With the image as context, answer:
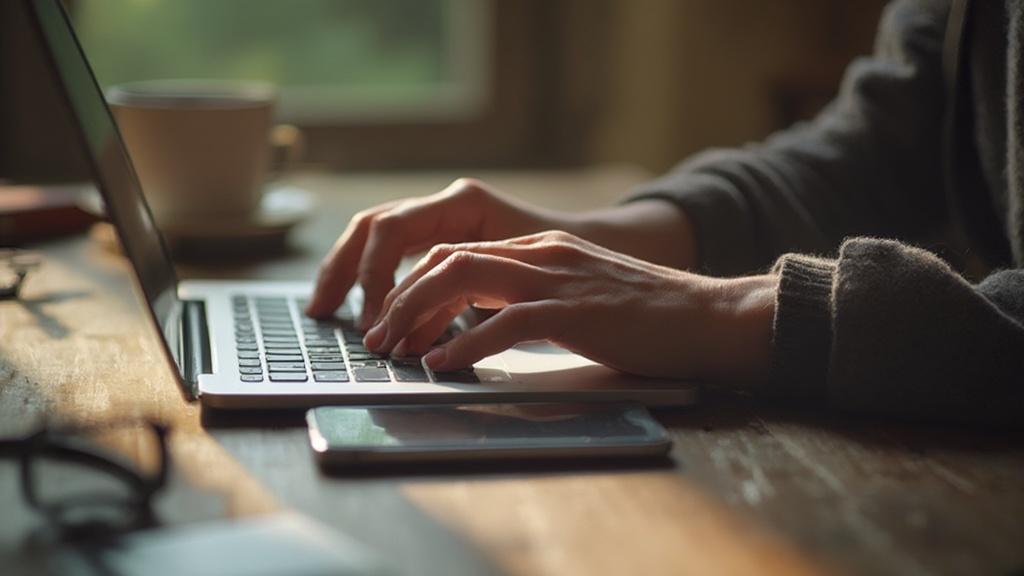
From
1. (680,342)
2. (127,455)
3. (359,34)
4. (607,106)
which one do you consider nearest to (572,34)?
(607,106)

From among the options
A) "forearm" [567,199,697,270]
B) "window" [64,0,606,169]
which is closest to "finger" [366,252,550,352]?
"forearm" [567,199,697,270]

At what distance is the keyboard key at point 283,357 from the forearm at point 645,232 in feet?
0.96

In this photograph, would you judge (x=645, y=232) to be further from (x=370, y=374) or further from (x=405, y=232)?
(x=370, y=374)

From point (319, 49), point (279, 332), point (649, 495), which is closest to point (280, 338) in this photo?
point (279, 332)

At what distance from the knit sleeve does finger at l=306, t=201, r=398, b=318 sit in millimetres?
374

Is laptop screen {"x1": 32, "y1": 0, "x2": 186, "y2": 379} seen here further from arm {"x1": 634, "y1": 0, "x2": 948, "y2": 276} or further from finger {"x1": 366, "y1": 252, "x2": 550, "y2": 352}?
arm {"x1": 634, "y1": 0, "x2": 948, "y2": 276}

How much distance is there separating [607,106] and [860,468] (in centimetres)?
162

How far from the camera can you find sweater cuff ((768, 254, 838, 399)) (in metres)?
0.70

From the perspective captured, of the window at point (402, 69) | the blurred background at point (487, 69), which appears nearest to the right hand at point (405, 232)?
the blurred background at point (487, 69)

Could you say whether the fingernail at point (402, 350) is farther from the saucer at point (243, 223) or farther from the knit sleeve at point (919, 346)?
the saucer at point (243, 223)

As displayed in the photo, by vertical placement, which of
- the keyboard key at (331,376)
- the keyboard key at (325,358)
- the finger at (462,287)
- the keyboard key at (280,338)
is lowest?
the keyboard key at (280,338)

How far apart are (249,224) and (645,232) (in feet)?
1.36

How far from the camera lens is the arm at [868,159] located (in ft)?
3.42

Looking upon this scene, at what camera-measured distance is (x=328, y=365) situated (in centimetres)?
72
